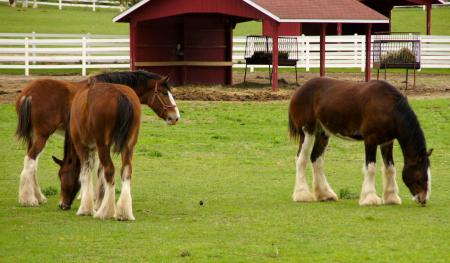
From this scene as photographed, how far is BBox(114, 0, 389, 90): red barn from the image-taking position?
2966cm

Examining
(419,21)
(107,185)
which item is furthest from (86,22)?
(107,185)

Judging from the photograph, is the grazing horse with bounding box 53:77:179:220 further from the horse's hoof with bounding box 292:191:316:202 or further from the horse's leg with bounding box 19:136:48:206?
the horse's hoof with bounding box 292:191:316:202

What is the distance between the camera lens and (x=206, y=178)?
16.1m

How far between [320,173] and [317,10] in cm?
1728

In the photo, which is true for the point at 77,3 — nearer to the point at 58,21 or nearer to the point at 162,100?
the point at 58,21

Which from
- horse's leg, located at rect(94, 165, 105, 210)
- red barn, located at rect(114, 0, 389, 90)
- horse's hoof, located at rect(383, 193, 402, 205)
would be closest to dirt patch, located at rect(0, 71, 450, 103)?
red barn, located at rect(114, 0, 389, 90)

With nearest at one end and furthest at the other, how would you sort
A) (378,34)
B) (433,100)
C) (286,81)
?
(433,100) → (286,81) → (378,34)

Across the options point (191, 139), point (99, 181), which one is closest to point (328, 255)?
point (99, 181)

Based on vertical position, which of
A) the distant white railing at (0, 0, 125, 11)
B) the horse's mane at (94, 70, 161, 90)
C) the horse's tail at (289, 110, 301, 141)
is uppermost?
the distant white railing at (0, 0, 125, 11)

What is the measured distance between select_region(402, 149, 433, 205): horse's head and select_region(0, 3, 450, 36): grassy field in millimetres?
46630

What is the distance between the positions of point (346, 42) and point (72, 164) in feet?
101

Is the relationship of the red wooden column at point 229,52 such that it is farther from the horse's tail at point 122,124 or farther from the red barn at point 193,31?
the horse's tail at point 122,124

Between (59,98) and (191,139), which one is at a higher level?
(59,98)

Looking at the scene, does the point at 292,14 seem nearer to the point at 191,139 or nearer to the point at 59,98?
the point at 191,139
